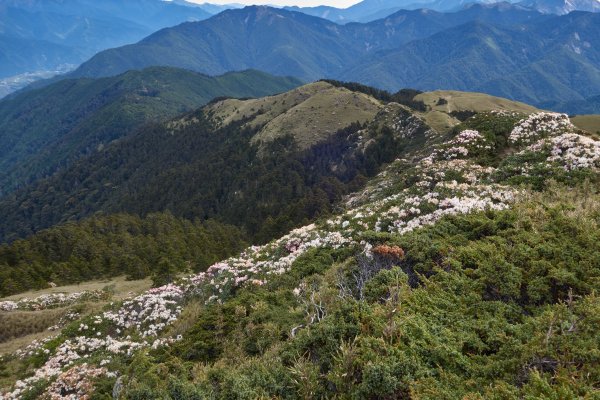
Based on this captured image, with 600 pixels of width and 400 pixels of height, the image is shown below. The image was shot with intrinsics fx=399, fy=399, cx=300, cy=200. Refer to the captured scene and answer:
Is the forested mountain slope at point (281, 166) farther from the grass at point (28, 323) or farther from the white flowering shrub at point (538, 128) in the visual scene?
the grass at point (28, 323)

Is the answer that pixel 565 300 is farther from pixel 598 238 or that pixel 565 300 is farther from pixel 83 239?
pixel 83 239

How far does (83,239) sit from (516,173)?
200 feet

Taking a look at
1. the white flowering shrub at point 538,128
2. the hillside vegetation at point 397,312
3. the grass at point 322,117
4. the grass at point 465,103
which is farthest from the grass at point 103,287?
the grass at point 465,103

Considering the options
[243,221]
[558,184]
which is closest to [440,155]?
[558,184]

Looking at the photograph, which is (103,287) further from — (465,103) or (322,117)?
(465,103)

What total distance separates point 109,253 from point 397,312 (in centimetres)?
5429

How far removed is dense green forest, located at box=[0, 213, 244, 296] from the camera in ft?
156

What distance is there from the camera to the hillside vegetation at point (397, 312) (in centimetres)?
1016

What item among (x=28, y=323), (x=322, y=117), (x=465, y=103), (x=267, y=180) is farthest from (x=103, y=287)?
(x=465, y=103)

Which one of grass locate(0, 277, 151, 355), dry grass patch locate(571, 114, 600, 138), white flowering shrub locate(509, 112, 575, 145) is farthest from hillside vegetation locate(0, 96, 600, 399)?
dry grass patch locate(571, 114, 600, 138)

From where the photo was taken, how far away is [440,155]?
128 feet

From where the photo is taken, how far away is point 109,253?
57.0m

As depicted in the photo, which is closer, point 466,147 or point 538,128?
point 538,128

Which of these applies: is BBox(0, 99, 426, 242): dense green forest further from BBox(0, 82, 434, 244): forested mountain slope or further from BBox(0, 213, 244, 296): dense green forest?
BBox(0, 213, 244, 296): dense green forest
